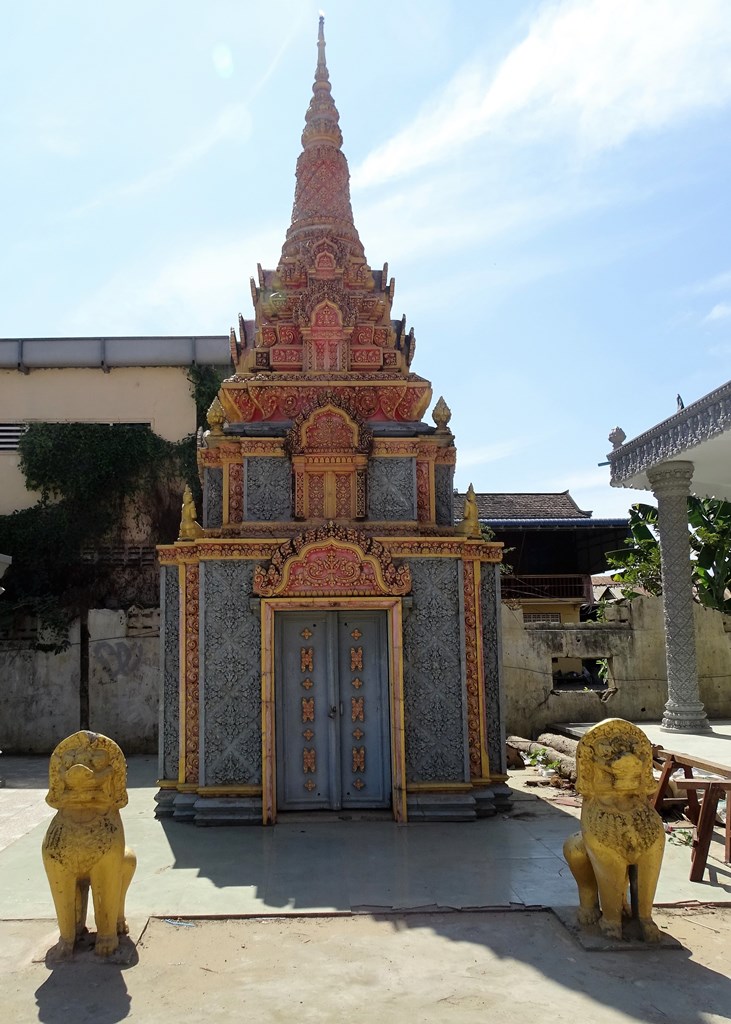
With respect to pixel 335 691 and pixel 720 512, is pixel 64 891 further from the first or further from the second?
pixel 720 512

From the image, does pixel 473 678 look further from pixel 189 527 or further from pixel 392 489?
pixel 189 527

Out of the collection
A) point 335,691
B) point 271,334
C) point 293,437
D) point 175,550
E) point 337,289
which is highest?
point 337,289

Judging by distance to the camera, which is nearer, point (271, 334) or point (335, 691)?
point (335, 691)

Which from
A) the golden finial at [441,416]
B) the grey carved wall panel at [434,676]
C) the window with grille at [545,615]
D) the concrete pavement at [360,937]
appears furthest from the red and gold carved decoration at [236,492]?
the window with grille at [545,615]

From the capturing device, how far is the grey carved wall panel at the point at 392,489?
27.8ft

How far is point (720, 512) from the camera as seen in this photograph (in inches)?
677

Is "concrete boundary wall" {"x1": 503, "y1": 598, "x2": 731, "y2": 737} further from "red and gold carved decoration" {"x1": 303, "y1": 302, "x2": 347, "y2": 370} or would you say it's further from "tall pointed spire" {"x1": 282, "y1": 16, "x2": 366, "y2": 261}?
"tall pointed spire" {"x1": 282, "y1": 16, "x2": 366, "y2": 261}

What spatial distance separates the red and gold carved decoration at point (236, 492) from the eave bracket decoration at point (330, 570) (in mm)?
914

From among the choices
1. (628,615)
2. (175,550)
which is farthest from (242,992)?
(628,615)

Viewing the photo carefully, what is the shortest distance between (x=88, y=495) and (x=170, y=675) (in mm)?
10777

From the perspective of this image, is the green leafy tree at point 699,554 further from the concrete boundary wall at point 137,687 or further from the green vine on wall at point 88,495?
the green vine on wall at point 88,495

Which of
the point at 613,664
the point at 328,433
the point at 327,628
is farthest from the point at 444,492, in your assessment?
the point at 613,664

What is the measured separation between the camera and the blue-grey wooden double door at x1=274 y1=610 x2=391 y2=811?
7.73 meters

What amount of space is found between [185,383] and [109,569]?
4772 millimetres
